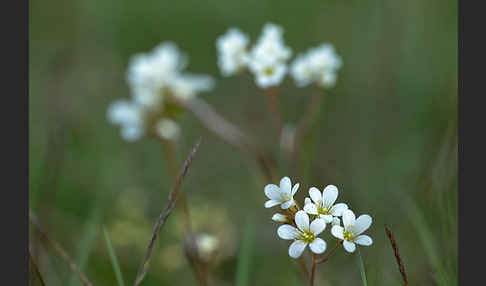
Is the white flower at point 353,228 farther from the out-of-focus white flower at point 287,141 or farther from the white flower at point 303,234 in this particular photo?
the out-of-focus white flower at point 287,141

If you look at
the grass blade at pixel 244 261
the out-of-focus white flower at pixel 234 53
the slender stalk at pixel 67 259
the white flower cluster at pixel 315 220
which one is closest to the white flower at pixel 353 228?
the white flower cluster at pixel 315 220

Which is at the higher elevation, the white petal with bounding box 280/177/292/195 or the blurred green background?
the white petal with bounding box 280/177/292/195

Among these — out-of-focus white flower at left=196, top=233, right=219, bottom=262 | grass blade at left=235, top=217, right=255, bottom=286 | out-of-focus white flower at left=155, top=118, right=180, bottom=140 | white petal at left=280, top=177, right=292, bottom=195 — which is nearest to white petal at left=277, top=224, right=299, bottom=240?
white petal at left=280, top=177, right=292, bottom=195

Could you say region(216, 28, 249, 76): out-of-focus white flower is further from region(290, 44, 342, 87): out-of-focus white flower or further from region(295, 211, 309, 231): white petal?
region(295, 211, 309, 231): white petal

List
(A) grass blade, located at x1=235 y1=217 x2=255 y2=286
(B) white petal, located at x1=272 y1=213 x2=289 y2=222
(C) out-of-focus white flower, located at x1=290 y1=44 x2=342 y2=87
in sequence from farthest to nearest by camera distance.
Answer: (C) out-of-focus white flower, located at x1=290 y1=44 x2=342 y2=87, (A) grass blade, located at x1=235 y1=217 x2=255 y2=286, (B) white petal, located at x1=272 y1=213 x2=289 y2=222

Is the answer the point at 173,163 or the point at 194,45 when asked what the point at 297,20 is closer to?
the point at 194,45

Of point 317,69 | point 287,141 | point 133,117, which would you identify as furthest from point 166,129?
point 317,69

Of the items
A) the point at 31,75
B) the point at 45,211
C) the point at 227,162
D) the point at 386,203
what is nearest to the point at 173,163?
the point at 227,162
